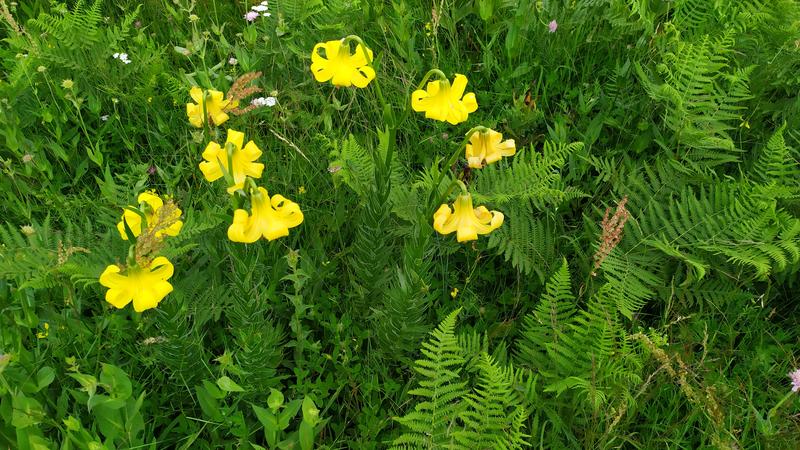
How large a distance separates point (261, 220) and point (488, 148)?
0.63 metres

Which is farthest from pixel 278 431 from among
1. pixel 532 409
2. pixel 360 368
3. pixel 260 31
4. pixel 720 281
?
pixel 260 31

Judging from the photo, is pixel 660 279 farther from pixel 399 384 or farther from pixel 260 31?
pixel 260 31

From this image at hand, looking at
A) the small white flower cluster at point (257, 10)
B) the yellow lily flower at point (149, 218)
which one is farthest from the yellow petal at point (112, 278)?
the small white flower cluster at point (257, 10)

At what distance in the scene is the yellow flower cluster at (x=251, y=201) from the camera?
140 cm

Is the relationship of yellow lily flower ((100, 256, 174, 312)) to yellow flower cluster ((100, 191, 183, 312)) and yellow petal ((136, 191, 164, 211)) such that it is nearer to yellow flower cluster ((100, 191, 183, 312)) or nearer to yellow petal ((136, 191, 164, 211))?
yellow flower cluster ((100, 191, 183, 312))

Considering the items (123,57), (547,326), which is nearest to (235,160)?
(547,326)

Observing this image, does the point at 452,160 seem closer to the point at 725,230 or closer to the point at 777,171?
the point at 725,230

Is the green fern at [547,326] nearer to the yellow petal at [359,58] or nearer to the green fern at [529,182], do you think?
the green fern at [529,182]

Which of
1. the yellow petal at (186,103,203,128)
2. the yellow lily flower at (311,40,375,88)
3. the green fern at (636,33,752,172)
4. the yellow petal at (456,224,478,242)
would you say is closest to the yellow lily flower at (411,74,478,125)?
the yellow lily flower at (311,40,375,88)

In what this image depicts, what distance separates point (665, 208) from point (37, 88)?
2.51 metres

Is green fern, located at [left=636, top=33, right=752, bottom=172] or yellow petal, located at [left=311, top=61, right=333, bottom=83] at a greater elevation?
yellow petal, located at [left=311, top=61, right=333, bottom=83]

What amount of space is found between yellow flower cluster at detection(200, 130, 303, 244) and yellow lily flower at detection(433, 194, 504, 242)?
36cm

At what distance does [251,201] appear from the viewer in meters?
1.42

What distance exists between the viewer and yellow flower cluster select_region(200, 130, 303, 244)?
1403 millimetres
